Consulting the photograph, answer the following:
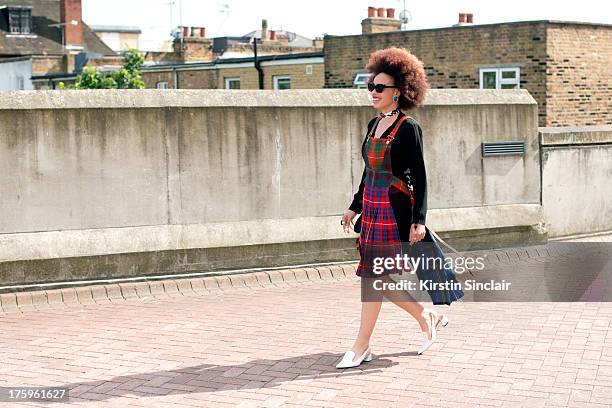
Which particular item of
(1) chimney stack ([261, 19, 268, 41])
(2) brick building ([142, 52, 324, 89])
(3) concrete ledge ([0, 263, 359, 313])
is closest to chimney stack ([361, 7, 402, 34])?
(2) brick building ([142, 52, 324, 89])

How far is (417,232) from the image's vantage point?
705cm

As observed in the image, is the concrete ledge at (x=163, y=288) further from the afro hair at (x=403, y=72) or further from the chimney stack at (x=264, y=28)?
the chimney stack at (x=264, y=28)

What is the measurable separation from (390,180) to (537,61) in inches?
966

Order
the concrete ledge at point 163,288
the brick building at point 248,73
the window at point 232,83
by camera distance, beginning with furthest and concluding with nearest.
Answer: the window at point 232,83 → the brick building at point 248,73 → the concrete ledge at point 163,288

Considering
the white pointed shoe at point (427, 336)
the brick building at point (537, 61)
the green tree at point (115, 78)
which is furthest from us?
the green tree at point (115, 78)

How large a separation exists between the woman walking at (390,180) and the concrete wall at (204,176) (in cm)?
329

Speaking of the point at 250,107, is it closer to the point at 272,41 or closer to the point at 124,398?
the point at 124,398

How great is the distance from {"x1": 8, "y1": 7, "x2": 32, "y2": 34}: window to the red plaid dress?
2537 inches

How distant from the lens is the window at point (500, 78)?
31.5 meters

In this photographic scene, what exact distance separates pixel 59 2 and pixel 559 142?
62.5 meters

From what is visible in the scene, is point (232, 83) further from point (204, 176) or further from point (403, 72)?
point (403, 72)

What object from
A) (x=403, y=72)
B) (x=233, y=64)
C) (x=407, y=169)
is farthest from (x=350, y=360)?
(x=233, y=64)

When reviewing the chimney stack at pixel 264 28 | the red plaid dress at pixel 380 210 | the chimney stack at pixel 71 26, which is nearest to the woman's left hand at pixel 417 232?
the red plaid dress at pixel 380 210

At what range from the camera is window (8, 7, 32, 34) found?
224ft
